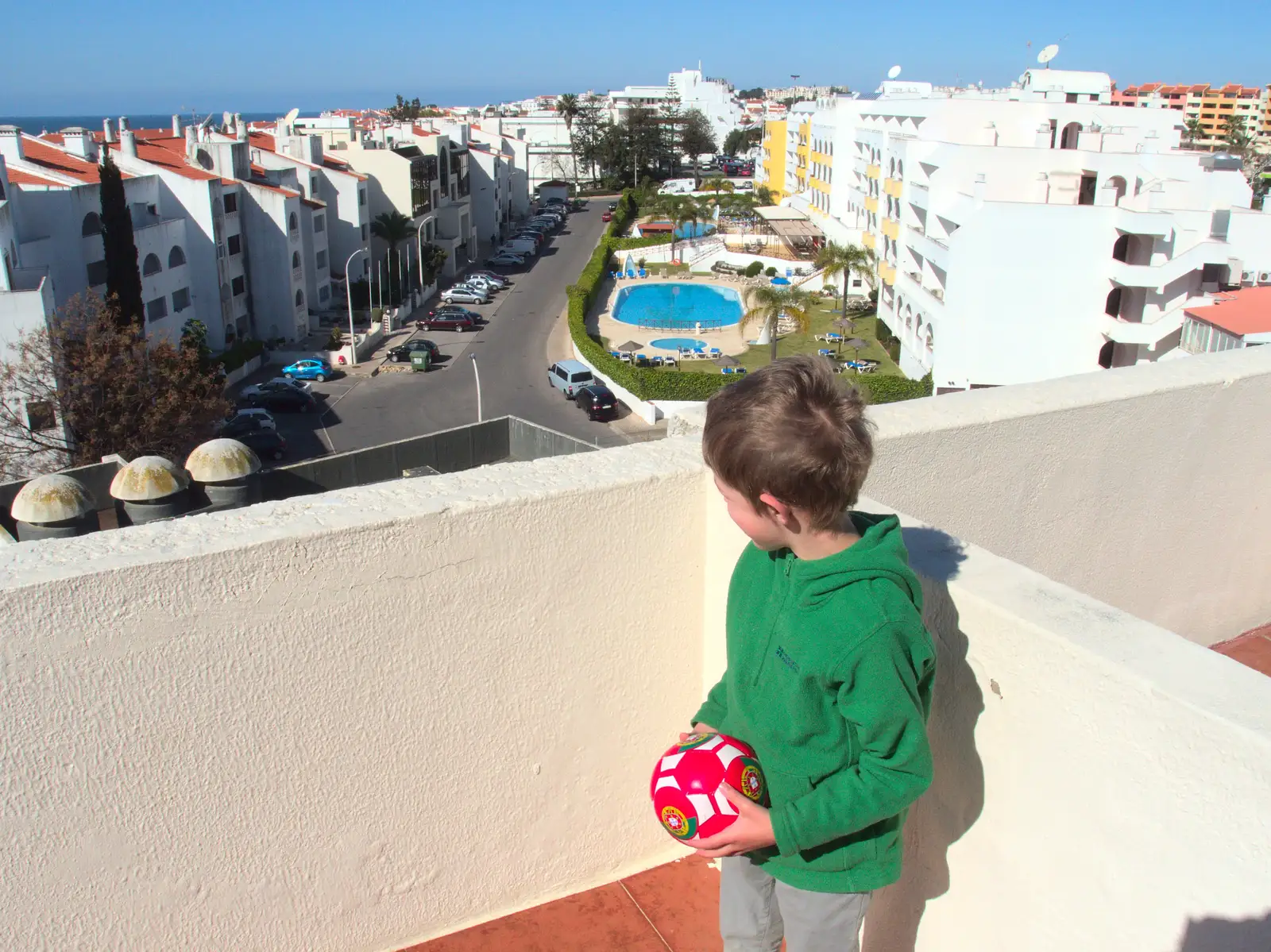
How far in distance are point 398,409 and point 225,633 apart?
33.3 metres

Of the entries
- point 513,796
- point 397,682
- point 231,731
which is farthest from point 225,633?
point 513,796

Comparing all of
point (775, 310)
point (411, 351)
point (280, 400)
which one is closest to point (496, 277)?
point (411, 351)

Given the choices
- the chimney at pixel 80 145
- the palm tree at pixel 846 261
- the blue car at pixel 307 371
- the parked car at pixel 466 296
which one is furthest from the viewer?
the parked car at pixel 466 296

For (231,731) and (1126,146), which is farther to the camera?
(1126,146)

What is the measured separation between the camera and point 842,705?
2.24m

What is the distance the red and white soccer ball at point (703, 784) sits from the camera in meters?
2.46

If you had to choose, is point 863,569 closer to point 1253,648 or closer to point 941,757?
point 941,757

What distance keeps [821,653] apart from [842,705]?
0.39ft

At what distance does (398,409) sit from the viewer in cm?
3528

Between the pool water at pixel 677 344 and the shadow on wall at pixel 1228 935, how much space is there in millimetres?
40638

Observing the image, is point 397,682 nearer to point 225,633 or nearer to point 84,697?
point 225,633

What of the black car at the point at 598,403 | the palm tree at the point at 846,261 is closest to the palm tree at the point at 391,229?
the black car at the point at 598,403

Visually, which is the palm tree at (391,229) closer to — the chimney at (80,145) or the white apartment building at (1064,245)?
the chimney at (80,145)

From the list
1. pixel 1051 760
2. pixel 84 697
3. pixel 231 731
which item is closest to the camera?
pixel 1051 760
